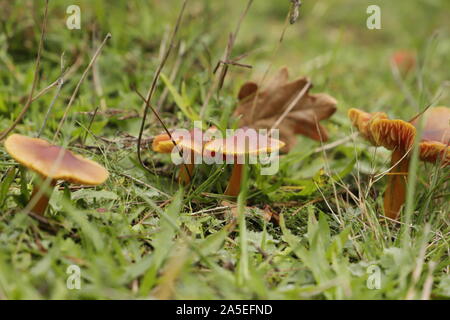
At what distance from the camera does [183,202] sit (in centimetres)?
180

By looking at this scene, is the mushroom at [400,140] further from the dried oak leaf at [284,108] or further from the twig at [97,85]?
the twig at [97,85]

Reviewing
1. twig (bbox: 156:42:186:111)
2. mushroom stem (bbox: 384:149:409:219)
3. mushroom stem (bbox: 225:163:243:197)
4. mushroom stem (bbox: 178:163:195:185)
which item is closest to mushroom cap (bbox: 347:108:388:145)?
mushroom stem (bbox: 384:149:409:219)

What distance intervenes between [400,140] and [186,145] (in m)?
0.90

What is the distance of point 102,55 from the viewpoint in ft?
10.1

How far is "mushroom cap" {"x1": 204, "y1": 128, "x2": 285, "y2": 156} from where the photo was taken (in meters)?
1.70

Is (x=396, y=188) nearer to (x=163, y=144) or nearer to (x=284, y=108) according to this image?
(x=284, y=108)

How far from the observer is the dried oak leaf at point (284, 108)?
2426 mm

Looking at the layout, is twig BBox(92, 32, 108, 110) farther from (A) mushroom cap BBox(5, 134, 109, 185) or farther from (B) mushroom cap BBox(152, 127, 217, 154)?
(A) mushroom cap BBox(5, 134, 109, 185)

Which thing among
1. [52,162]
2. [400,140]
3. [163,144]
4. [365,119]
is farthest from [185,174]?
[400,140]

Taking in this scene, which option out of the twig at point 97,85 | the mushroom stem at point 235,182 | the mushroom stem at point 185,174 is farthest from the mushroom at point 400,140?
the twig at point 97,85

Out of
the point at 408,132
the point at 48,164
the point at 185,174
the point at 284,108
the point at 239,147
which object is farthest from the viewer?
the point at 284,108

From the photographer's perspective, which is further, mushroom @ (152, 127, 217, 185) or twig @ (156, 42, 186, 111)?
twig @ (156, 42, 186, 111)

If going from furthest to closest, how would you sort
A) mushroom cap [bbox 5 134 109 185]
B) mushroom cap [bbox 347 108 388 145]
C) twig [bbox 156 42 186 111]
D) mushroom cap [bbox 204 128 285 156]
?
twig [bbox 156 42 186 111], mushroom cap [bbox 347 108 388 145], mushroom cap [bbox 204 128 285 156], mushroom cap [bbox 5 134 109 185]
